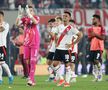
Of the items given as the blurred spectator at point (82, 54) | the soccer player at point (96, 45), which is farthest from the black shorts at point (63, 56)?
the blurred spectator at point (82, 54)

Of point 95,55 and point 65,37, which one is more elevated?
point 65,37

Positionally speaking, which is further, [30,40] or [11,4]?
[11,4]

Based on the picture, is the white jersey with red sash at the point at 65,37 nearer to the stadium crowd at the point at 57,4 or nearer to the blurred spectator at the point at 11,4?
the stadium crowd at the point at 57,4

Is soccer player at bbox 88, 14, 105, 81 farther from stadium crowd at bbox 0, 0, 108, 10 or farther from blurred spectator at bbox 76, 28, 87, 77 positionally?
stadium crowd at bbox 0, 0, 108, 10

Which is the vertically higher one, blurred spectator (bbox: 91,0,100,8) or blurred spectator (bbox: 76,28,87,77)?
blurred spectator (bbox: 91,0,100,8)

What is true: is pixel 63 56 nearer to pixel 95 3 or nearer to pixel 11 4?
pixel 11 4

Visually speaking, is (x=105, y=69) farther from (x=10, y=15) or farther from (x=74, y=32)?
(x=74, y=32)

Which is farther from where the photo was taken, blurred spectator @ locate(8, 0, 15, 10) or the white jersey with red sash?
blurred spectator @ locate(8, 0, 15, 10)

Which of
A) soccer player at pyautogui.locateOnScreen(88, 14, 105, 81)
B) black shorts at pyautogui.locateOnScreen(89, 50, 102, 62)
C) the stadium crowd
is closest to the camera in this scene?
soccer player at pyautogui.locateOnScreen(88, 14, 105, 81)

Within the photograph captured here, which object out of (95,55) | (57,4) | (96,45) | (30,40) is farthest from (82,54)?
(30,40)

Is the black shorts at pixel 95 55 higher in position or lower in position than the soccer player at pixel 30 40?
lower

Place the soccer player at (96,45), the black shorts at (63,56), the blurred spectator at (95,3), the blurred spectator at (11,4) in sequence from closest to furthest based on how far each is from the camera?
the black shorts at (63,56)
the soccer player at (96,45)
the blurred spectator at (11,4)
the blurred spectator at (95,3)

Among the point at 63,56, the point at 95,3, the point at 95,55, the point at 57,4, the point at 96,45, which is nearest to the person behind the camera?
the point at 63,56

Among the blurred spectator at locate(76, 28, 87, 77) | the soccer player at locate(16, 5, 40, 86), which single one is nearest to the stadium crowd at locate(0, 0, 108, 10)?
the blurred spectator at locate(76, 28, 87, 77)
